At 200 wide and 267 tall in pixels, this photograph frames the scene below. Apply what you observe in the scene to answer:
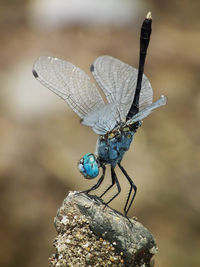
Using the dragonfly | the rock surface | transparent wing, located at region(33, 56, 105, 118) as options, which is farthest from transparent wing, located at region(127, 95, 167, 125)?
the rock surface

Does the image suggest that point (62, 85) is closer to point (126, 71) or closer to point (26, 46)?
point (126, 71)

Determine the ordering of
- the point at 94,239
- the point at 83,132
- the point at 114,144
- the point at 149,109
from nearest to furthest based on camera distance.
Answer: the point at 94,239, the point at 149,109, the point at 114,144, the point at 83,132

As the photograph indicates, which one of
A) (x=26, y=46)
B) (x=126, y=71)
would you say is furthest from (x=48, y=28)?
(x=126, y=71)

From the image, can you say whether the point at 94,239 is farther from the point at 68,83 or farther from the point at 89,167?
the point at 68,83

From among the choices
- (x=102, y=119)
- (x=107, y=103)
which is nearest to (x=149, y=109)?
(x=102, y=119)

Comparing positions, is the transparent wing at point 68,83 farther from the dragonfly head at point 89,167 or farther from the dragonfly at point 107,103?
the dragonfly head at point 89,167

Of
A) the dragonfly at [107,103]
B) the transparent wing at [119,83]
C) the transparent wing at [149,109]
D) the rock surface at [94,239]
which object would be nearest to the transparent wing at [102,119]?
the dragonfly at [107,103]

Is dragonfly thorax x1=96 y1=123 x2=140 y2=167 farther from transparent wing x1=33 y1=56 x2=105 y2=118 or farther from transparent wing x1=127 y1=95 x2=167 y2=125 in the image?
transparent wing x1=33 y1=56 x2=105 y2=118
